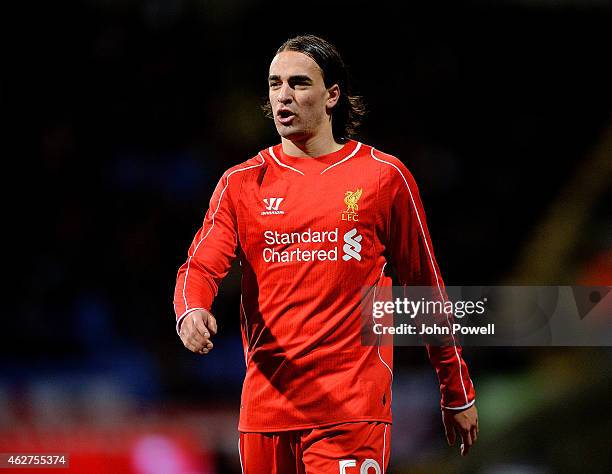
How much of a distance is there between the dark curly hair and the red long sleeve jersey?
17 centimetres

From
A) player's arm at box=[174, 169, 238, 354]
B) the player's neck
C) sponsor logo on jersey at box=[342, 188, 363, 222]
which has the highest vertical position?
the player's neck

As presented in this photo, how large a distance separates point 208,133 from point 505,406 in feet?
6.89

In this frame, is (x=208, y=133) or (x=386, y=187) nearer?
(x=386, y=187)

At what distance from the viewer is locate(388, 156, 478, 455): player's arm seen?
312 cm

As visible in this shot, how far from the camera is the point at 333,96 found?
3.29 metres

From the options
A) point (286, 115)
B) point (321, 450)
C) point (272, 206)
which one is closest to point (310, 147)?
point (286, 115)

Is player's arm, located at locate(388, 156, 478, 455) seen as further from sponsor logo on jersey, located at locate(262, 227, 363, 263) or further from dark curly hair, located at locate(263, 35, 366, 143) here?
dark curly hair, located at locate(263, 35, 366, 143)

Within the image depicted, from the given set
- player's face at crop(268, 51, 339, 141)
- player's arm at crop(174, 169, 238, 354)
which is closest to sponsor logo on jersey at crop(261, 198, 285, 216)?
player's arm at crop(174, 169, 238, 354)

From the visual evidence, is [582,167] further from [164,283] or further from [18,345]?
[18,345]

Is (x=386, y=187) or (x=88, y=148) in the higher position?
(x=88, y=148)

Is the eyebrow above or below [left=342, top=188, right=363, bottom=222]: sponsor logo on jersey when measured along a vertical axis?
above

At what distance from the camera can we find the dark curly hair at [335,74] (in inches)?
126

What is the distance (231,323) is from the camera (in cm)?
480

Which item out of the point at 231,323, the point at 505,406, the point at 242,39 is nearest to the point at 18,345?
the point at 231,323
